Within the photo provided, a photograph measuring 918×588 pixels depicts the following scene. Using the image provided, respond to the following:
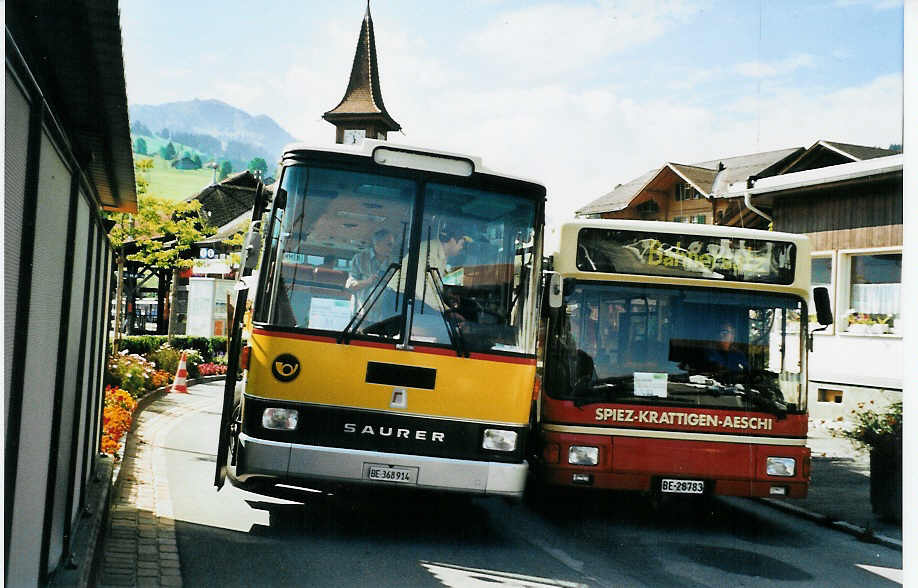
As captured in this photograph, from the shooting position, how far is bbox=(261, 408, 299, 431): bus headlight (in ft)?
23.3

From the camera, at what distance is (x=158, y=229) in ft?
83.6

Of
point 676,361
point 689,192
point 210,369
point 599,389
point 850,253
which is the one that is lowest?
point 210,369

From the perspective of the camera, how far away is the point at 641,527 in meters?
9.21

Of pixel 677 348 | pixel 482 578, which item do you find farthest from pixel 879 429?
pixel 482 578

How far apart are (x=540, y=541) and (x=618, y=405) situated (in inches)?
57.8

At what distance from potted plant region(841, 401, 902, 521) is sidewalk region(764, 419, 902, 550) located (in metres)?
0.19

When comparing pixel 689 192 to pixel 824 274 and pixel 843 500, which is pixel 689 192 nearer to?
pixel 824 274

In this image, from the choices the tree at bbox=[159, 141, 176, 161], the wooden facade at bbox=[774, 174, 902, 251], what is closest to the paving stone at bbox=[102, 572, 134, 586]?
the wooden facade at bbox=[774, 174, 902, 251]

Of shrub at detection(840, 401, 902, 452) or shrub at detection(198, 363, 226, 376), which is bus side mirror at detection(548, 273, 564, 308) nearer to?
shrub at detection(840, 401, 902, 452)

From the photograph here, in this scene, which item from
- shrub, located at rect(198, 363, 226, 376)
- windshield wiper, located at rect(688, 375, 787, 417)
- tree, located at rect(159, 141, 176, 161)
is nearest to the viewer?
windshield wiper, located at rect(688, 375, 787, 417)

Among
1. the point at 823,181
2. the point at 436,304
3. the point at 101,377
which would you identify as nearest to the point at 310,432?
the point at 436,304

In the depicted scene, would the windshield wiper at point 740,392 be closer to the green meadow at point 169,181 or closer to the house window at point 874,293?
the house window at point 874,293

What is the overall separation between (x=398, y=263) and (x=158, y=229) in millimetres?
19815

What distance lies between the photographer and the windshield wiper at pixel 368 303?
7219 mm
